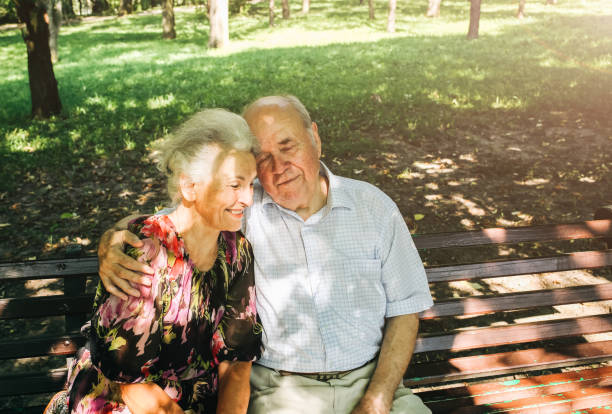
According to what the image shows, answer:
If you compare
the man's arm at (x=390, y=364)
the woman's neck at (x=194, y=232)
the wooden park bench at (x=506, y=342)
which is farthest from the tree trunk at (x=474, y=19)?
the woman's neck at (x=194, y=232)

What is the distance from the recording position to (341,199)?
8.89 ft

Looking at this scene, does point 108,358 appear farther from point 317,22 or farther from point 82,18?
point 82,18

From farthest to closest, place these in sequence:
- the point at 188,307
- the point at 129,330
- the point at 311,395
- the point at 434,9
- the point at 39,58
A: 1. the point at 434,9
2. the point at 39,58
3. the point at 311,395
4. the point at 188,307
5. the point at 129,330

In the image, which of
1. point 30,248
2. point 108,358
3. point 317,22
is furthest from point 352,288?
point 317,22

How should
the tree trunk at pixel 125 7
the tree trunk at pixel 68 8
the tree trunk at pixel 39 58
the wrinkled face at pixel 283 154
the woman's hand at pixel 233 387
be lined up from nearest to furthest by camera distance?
1. the woman's hand at pixel 233 387
2. the wrinkled face at pixel 283 154
3. the tree trunk at pixel 39 58
4. the tree trunk at pixel 68 8
5. the tree trunk at pixel 125 7

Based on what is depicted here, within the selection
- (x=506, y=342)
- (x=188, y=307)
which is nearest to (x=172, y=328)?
(x=188, y=307)

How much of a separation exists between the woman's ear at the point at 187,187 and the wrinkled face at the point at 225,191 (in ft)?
0.05

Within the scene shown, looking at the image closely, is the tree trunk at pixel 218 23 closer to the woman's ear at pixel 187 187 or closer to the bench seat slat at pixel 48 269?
the bench seat slat at pixel 48 269

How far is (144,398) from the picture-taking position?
2092mm

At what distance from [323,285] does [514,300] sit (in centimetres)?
123

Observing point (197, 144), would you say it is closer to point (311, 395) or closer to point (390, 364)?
point (311, 395)

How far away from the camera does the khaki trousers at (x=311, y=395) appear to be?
252cm

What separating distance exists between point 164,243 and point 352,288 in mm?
1028

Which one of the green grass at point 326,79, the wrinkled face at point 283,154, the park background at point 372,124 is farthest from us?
the green grass at point 326,79
